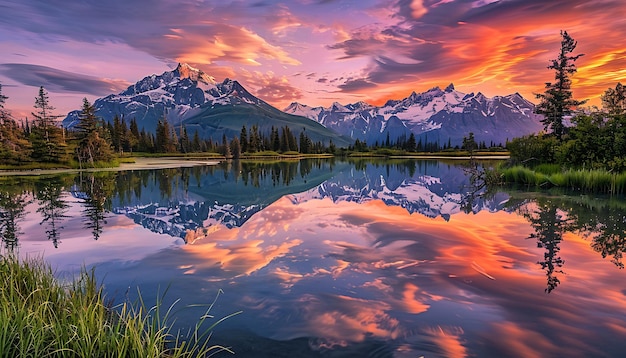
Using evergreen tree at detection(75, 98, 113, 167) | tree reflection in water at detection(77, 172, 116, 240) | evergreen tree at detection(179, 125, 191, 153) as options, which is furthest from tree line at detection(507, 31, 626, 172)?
evergreen tree at detection(179, 125, 191, 153)

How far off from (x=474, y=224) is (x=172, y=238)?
11.8 metres

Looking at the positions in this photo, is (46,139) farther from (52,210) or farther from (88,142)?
(52,210)

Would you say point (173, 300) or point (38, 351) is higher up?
point (38, 351)

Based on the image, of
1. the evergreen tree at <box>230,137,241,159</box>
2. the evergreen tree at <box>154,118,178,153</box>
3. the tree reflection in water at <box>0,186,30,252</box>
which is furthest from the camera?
the evergreen tree at <box>230,137,241,159</box>

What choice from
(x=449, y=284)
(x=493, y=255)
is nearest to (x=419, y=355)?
(x=449, y=284)

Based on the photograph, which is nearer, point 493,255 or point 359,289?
point 359,289

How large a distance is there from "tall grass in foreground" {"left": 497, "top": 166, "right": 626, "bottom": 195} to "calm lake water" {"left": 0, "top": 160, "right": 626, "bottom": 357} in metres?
3.66

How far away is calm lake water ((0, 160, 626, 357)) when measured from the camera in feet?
18.3

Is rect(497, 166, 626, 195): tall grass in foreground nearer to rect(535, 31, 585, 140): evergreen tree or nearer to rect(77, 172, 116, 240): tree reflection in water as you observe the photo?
rect(535, 31, 585, 140): evergreen tree

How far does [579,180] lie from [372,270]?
2185 centimetres

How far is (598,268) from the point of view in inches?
343

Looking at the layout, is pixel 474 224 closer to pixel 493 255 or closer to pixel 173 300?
pixel 493 255

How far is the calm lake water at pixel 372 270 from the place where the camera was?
5.59m

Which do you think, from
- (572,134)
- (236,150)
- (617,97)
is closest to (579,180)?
(572,134)
